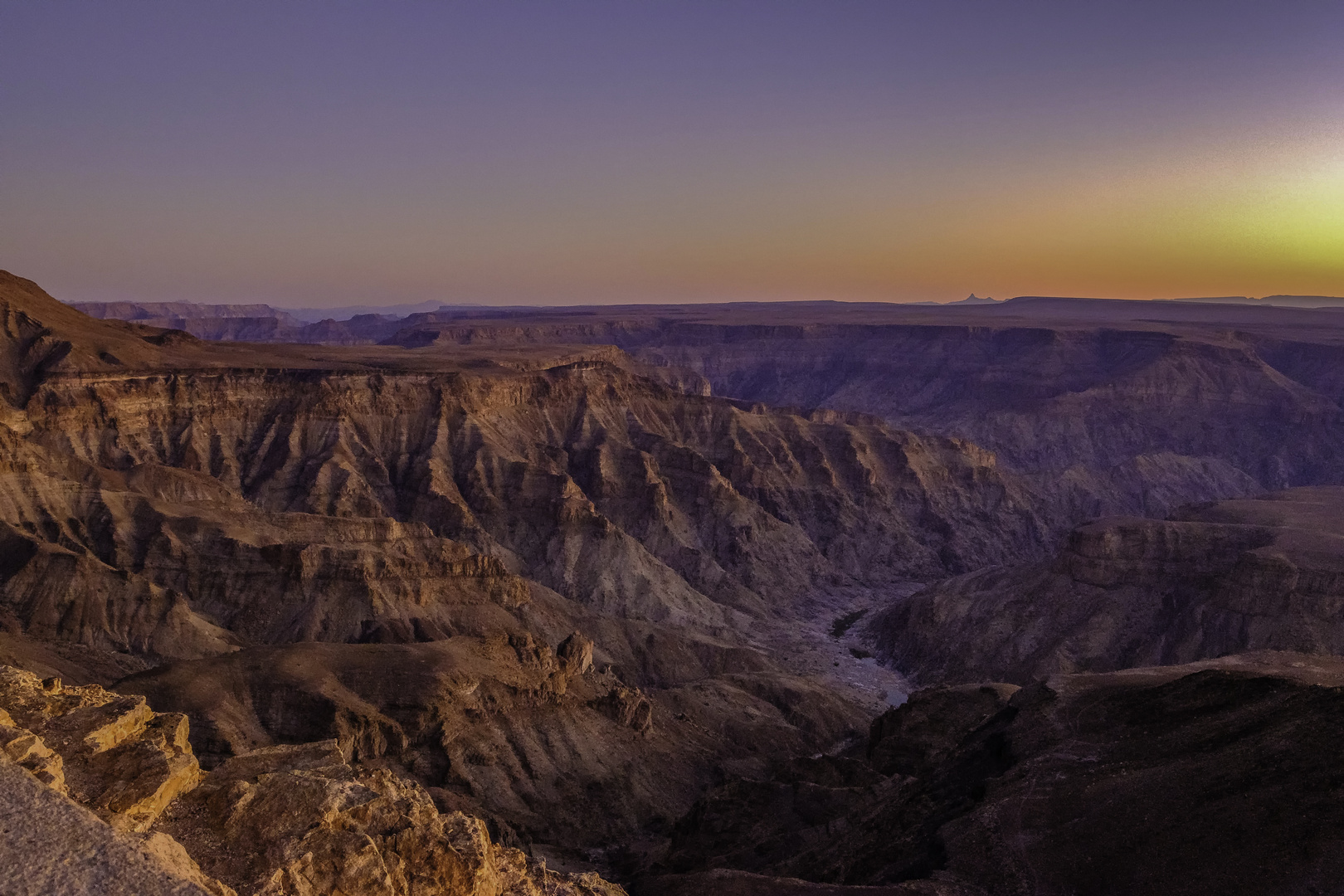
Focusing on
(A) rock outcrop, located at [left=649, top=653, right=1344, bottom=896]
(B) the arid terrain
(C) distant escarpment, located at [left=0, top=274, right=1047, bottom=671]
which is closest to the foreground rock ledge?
(B) the arid terrain

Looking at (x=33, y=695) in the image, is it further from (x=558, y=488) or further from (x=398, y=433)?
(x=398, y=433)

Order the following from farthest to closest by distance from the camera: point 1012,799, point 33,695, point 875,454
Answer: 1. point 875,454
2. point 1012,799
3. point 33,695

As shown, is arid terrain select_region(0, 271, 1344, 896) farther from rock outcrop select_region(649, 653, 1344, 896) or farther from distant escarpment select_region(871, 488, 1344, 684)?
distant escarpment select_region(871, 488, 1344, 684)

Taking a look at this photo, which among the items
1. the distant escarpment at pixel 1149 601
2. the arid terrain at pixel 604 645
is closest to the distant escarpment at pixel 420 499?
the arid terrain at pixel 604 645

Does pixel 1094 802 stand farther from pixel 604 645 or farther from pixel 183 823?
pixel 604 645

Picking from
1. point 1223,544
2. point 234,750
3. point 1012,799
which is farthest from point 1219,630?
point 234,750

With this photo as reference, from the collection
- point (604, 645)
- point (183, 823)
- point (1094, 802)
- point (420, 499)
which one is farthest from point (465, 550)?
point (183, 823)
